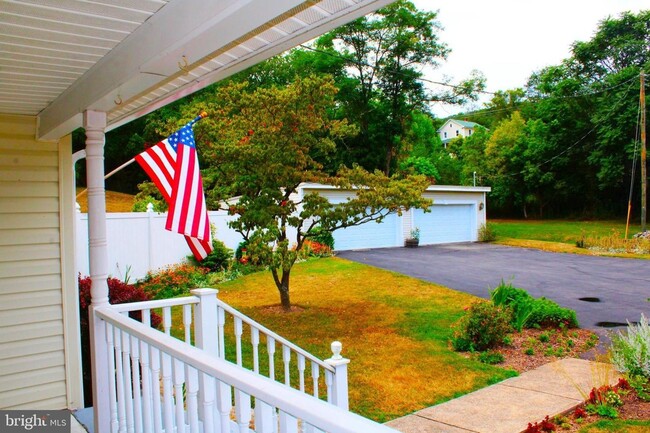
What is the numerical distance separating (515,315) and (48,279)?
21.3 ft

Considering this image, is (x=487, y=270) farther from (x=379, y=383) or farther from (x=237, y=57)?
(x=237, y=57)

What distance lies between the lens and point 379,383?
18.7 feet

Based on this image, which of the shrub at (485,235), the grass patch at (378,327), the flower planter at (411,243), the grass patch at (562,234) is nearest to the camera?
the grass patch at (378,327)

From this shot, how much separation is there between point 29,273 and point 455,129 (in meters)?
59.3

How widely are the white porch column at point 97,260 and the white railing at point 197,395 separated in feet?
0.28

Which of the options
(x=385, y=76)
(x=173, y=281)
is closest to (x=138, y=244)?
(x=173, y=281)

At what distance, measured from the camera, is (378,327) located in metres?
8.05

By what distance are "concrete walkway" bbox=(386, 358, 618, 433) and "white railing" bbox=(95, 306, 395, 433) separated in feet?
8.20

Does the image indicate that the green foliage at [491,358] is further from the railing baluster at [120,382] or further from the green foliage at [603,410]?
the railing baluster at [120,382]

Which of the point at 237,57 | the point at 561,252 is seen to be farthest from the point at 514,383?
the point at 561,252

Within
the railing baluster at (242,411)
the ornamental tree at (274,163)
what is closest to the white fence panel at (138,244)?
the ornamental tree at (274,163)

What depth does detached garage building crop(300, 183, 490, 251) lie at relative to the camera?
699 inches

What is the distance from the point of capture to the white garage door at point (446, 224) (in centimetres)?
1981

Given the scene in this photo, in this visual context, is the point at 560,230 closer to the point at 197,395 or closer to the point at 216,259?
the point at 216,259
